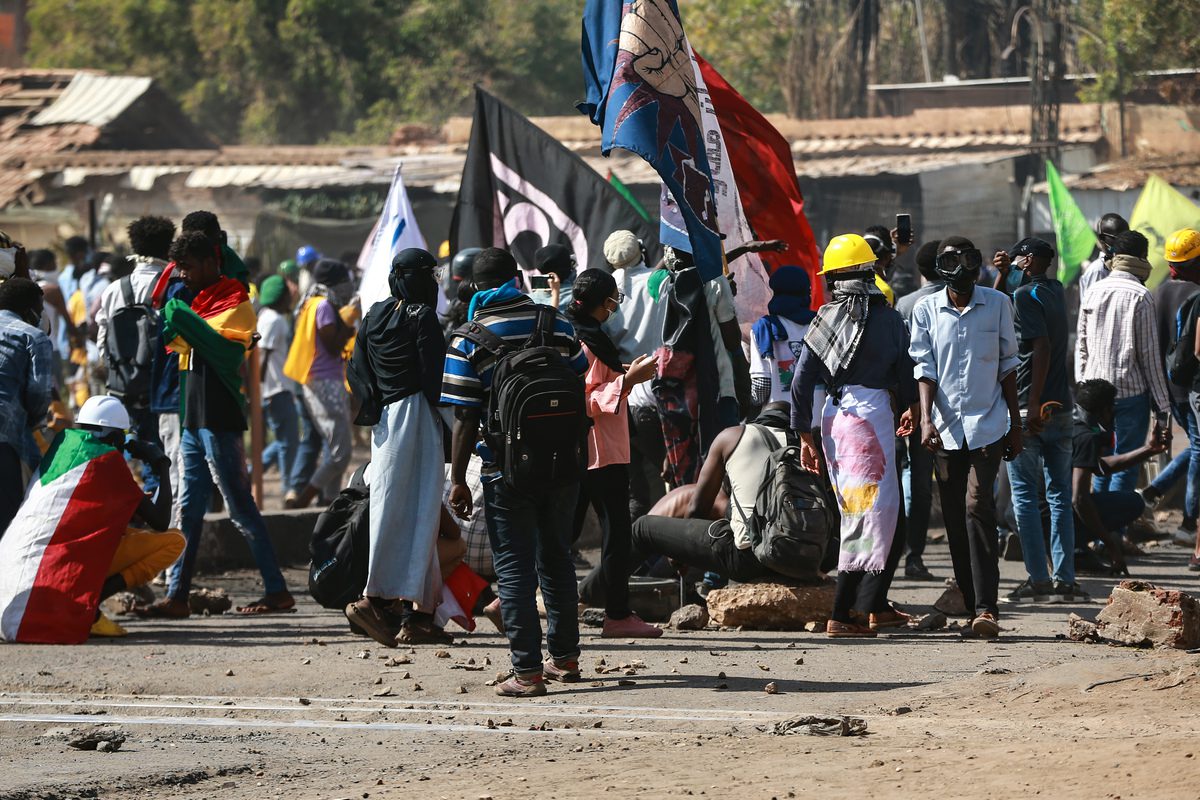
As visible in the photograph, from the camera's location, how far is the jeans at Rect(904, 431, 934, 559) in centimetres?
983

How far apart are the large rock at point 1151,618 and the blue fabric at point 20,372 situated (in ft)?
16.6

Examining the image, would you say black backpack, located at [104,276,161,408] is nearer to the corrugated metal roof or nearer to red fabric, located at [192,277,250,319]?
red fabric, located at [192,277,250,319]

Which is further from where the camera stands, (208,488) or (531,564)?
(208,488)

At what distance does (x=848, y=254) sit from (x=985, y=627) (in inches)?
68.1

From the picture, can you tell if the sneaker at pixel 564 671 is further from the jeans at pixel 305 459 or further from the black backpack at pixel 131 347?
the jeans at pixel 305 459

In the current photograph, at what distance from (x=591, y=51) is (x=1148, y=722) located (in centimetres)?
488

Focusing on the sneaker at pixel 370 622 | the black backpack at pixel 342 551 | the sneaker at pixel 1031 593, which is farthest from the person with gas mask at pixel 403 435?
the sneaker at pixel 1031 593

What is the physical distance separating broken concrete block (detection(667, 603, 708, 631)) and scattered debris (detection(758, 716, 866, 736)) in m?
2.46

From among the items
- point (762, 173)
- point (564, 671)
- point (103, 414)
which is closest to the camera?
point (564, 671)

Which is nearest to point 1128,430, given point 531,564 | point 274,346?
point 531,564

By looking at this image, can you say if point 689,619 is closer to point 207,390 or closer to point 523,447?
point 523,447

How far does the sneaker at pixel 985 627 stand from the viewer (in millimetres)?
7766

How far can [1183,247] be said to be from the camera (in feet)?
33.7

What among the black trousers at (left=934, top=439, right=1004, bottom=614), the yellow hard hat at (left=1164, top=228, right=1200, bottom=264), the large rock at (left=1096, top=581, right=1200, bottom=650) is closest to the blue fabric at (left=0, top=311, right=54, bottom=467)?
the black trousers at (left=934, top=439, right=1004, bottom=614)
